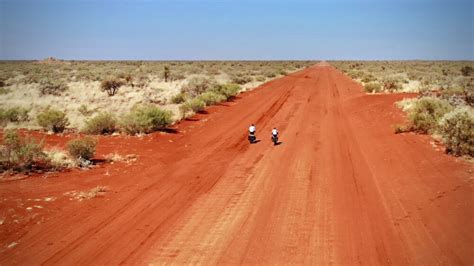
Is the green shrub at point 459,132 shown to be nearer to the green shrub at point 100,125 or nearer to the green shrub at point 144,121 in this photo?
the green shrub at point 144,121

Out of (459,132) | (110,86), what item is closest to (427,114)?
(459,132)

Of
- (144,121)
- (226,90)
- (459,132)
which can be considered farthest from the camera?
(226,90)

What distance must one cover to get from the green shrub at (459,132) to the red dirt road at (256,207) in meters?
0.50

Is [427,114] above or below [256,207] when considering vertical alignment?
above

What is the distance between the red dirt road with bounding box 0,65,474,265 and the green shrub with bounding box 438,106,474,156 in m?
0.50

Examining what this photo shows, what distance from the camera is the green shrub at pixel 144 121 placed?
17500 mm

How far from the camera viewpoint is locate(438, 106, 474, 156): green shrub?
40.4ft

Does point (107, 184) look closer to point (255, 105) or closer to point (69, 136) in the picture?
point (69, 136)

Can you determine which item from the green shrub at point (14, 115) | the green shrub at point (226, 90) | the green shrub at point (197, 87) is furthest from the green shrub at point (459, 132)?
the green shrub at point (197, 87)

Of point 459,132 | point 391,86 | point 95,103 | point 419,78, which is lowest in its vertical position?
point 95,103

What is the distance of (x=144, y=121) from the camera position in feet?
57.2

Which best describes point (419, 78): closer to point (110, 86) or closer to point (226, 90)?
point (226, 90)

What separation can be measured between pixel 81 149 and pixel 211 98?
1466 centimetres

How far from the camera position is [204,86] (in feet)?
108
